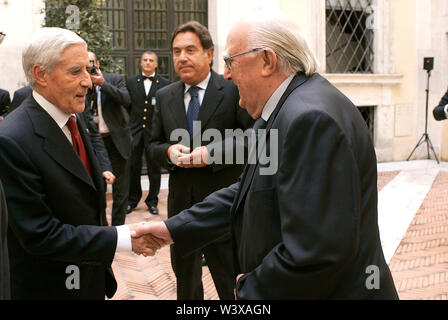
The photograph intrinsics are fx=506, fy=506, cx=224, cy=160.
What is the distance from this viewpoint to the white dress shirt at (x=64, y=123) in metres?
2.35

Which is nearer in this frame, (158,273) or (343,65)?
(158,273)

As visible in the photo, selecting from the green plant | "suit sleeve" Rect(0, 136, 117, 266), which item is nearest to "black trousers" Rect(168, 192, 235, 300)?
"suit sleeve" Rect(0, 136, 117, 266)

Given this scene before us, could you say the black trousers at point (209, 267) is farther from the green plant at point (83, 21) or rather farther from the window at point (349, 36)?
the window at point (349, 36)

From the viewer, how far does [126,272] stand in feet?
16.2

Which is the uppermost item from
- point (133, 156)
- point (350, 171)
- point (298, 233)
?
point (350, 171)

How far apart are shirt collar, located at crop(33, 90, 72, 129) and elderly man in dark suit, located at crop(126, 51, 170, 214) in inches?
206

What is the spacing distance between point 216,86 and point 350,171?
2.17 metres

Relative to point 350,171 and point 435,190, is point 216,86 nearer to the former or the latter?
point 350,171

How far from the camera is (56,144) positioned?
7.43 ft

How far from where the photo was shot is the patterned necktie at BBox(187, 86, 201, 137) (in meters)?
3.61

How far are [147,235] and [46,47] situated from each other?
102 cm

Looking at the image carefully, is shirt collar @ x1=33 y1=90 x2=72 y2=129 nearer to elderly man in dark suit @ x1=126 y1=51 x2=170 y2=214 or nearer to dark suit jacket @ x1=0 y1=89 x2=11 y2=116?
elderly man in dark suit @ x1=126 y1=51 x2=170 y2=214

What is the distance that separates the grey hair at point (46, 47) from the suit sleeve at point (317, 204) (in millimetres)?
1226
